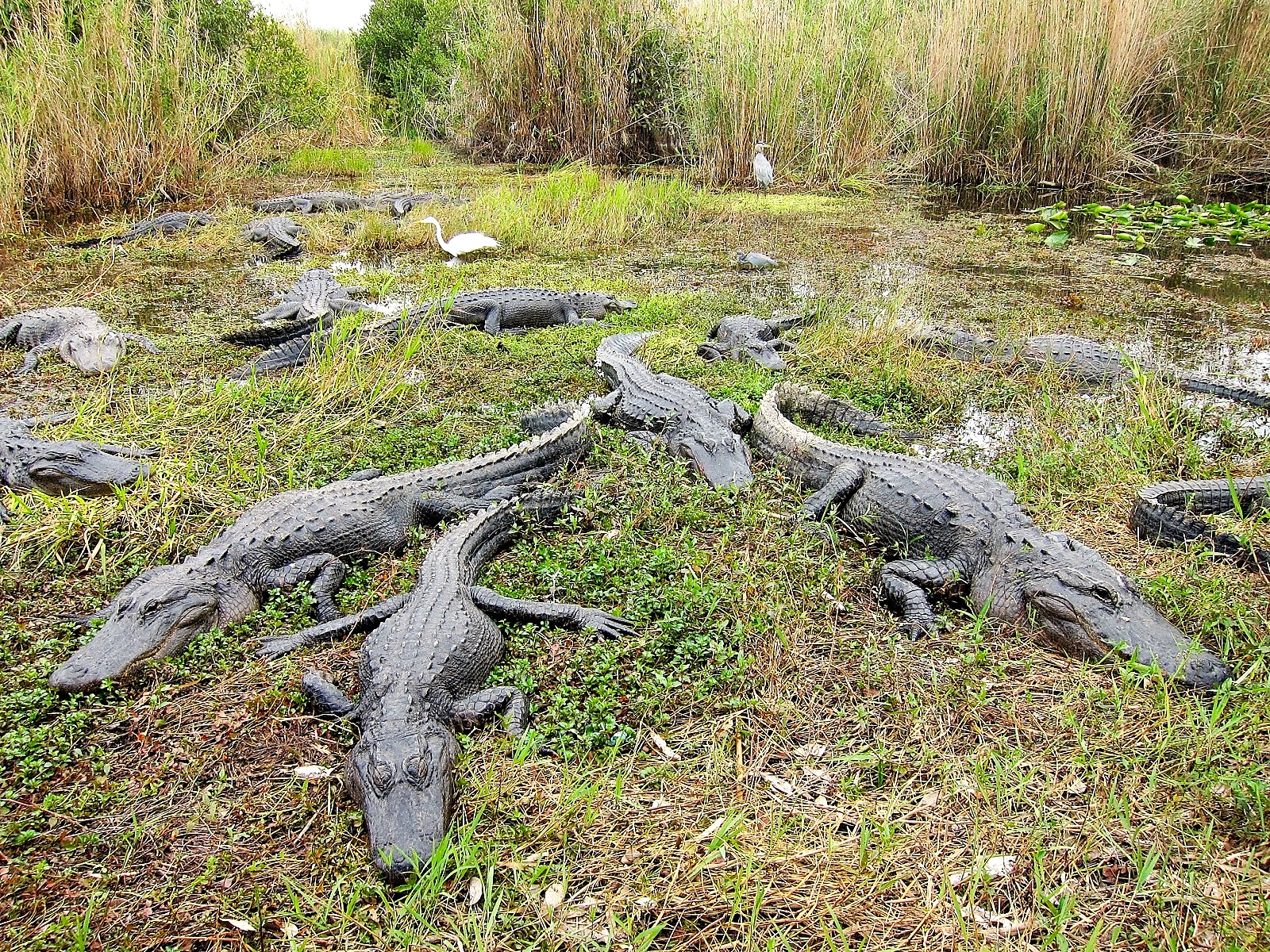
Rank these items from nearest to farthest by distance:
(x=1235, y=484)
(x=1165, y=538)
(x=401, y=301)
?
(x=1165, y=538) → (x=1235, y=484) → (x=401, y=301)

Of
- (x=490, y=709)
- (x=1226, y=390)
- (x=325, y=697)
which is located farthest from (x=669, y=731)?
(x=1226, y=390)

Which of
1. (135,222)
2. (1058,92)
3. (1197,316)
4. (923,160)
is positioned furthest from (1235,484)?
(135,222)

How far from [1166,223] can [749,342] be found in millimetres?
6266

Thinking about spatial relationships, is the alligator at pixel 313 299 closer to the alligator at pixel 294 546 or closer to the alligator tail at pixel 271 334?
the alligator tail at pixel 271 334

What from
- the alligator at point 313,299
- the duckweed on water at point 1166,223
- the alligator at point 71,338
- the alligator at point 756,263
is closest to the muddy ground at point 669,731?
the alligator at point 71,338

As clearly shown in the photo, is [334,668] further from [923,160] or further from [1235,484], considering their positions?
[923,160]

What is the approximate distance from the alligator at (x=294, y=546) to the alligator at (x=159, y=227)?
20.1 feet

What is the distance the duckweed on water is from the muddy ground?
4.69 meters

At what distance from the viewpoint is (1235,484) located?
11.6ft

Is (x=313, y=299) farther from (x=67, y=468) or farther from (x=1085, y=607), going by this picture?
(x=1085, y=607)

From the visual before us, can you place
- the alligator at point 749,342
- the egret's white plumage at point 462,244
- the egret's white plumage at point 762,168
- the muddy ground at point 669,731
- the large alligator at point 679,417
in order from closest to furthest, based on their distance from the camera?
1. the muddy ground at point 669,731
2. the large alligator at point 679,417
3. the alligator at point 749,342
4. the egret's white plumage at point 462,244
5. the egret's white plumage at point 762,168

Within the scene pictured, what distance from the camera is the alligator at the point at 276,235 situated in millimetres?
8094

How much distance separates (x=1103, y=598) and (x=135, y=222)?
9466 millimetres

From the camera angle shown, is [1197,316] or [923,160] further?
[923,160]
